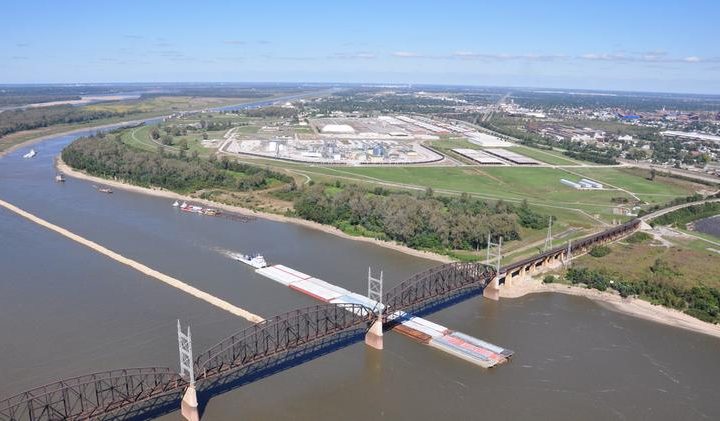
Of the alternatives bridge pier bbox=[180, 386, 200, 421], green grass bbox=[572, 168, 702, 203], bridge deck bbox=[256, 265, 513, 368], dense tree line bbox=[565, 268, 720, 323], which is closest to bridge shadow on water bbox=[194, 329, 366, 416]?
bridge pier bbox=[180, 386, 200, 421]

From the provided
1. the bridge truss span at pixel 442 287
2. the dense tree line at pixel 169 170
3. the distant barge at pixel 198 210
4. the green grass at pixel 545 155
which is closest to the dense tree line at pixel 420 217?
the bridge truss span at pixel 442 287

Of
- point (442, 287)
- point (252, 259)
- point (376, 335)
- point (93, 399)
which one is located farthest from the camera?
point (252, 259)

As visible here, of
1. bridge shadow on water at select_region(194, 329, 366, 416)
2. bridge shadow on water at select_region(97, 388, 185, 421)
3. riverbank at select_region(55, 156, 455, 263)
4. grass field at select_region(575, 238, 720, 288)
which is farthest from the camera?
riverbank at select_region(55, 156, 455, 263)

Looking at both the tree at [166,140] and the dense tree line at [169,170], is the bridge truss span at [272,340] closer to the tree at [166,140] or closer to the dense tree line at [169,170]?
the dense tree line at [169,170]

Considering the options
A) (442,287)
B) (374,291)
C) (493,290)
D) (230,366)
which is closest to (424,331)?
(442,287)

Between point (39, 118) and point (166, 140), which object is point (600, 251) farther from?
point (39, 118)

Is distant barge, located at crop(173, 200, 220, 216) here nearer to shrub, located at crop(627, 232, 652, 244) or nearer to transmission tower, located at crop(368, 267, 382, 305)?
transmission tower, located at crop(368, 267, 382, 305)

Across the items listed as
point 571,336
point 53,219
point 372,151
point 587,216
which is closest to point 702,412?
point 571,336

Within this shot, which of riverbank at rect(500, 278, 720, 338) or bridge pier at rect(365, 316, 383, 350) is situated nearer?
bridge pier at rect(365, 316, 383, 350)
